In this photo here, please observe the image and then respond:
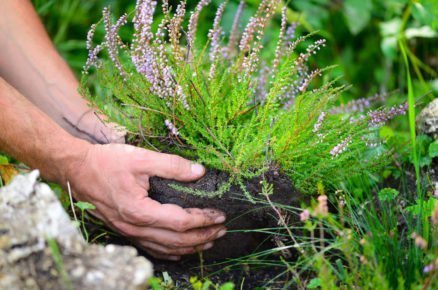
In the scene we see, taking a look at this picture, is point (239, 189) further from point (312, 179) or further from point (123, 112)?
point (123, 112)

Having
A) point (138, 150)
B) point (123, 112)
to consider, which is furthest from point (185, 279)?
point (123, 112)

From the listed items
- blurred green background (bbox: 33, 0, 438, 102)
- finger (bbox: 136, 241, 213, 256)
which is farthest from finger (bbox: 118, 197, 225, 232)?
blurred green background (bbox: 33, 0, 438, 102)

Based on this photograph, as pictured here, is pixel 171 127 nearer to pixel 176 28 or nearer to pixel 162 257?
pixel 176 28

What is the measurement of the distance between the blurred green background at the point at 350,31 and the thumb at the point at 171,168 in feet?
5.70

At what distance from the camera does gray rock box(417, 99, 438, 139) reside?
2250mm

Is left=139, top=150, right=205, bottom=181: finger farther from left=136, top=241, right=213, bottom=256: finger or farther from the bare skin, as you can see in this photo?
left=136, top=241, right=213, bottom=256: finger

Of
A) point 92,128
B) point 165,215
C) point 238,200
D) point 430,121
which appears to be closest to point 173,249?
point 165,215

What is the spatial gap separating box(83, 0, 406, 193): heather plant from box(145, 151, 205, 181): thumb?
51 millimetres

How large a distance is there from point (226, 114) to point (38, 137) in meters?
0.61

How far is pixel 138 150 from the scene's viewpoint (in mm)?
1869

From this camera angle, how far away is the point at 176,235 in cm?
191

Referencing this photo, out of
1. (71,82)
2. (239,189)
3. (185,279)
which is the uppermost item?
(71,82)

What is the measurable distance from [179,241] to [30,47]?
983 millimetres

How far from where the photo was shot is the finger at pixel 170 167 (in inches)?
72.9
